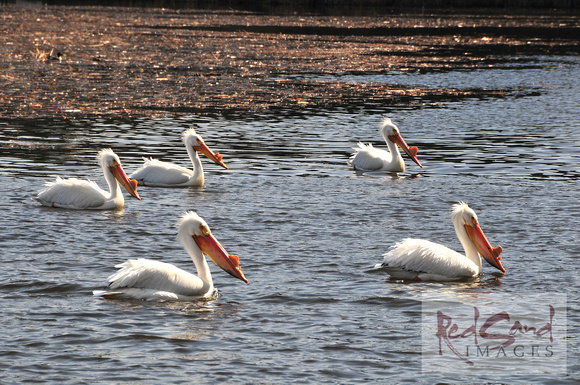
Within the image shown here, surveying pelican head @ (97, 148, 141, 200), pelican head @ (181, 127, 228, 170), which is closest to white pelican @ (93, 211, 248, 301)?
pelican head @ (97, 148, 141, 200)

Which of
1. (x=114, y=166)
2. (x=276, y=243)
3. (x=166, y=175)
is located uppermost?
(x=114, y=166)

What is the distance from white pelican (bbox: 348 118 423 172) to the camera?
14.0m

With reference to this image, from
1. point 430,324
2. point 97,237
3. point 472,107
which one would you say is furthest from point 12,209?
point 472,107

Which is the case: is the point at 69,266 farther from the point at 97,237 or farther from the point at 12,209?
the point at 12,209

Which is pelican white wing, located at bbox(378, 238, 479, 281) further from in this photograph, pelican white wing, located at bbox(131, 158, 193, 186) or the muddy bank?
the muddy bank

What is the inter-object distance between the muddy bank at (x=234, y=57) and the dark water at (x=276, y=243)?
303 centimetres

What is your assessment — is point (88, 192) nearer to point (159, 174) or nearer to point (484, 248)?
point (159, 174)

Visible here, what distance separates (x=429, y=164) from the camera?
14.4m

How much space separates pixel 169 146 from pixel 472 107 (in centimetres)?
844

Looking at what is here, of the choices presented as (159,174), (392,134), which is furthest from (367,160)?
(159,174)

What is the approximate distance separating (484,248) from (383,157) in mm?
5976

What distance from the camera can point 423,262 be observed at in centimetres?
Answer: 807

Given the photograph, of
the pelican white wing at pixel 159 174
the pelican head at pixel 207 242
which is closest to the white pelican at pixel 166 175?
the pelican white wing at pixel 159 174

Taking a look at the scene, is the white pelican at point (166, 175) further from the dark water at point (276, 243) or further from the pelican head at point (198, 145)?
the pelican head at point (198, 145)
